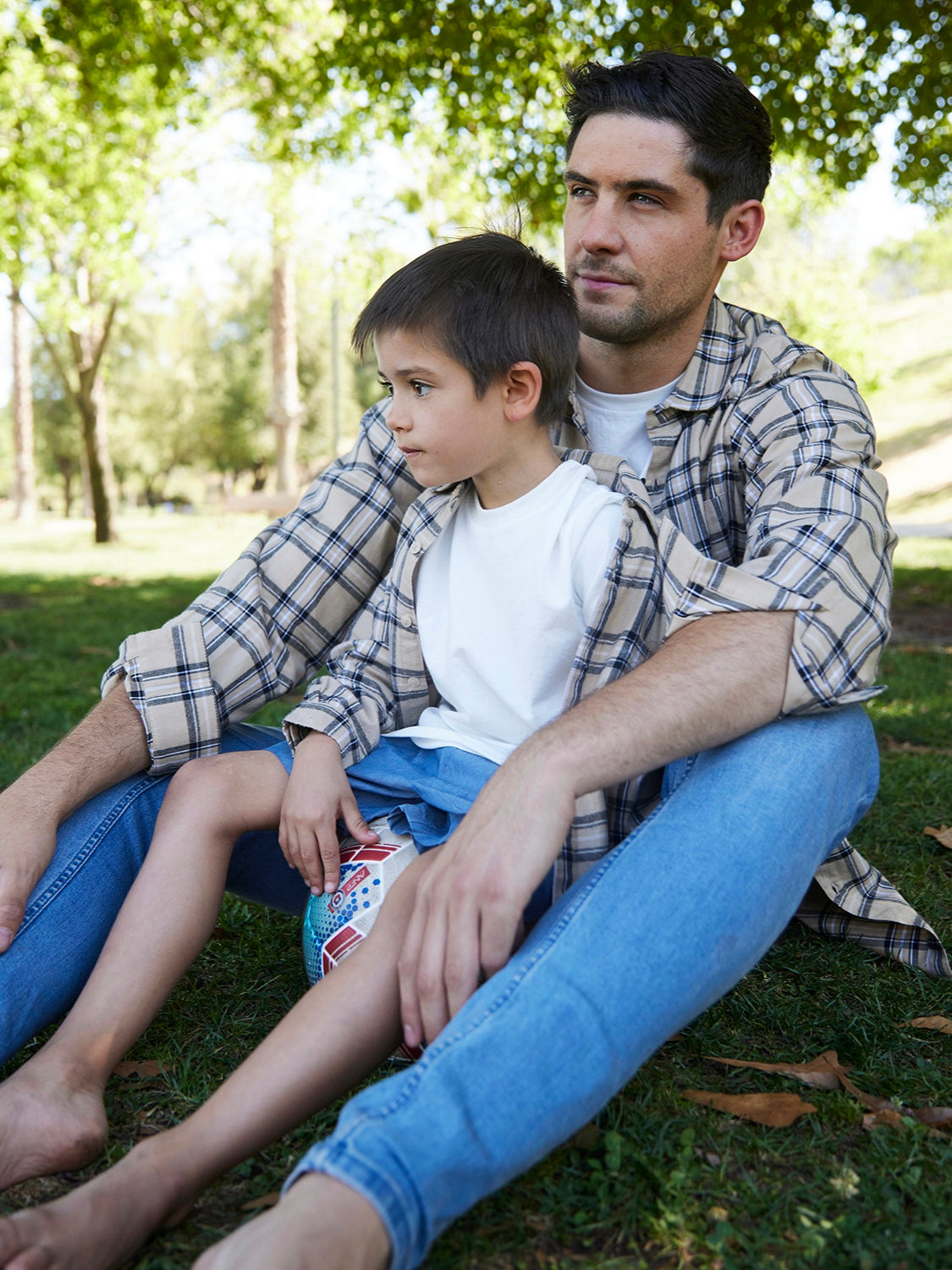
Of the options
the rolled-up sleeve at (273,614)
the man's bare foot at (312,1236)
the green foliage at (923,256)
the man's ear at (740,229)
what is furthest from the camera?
the green foliage at (923,256)

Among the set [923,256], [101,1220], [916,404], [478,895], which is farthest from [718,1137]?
[923,256]

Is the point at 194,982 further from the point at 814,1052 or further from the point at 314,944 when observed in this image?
the point at 814,1052

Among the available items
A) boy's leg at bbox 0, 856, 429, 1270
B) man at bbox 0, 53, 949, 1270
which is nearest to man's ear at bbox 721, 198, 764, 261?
man at bbox 0, 53, 949, 1270

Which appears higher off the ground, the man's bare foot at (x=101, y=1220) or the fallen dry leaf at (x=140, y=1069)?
the man's bare foot at (x=101, y=1220)

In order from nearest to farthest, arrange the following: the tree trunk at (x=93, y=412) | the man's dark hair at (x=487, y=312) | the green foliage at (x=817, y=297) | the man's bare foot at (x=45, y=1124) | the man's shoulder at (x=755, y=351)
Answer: the man's bare foot at (x=45, y=1124) → the man's dark hair at (x=487, y=312) → the man's shoulder at (x=755, y=351) → the tree trunk at (x=93, y=412) → the green foliage at (x=817, y=297)

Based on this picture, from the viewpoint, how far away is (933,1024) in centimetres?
240

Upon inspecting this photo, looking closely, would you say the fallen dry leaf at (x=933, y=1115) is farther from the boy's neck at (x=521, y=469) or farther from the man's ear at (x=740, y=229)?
the man's ear at (x=740, y=229)

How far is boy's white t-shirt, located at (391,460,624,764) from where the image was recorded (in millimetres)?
2332

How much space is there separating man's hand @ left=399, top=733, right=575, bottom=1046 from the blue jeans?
76 millimetres

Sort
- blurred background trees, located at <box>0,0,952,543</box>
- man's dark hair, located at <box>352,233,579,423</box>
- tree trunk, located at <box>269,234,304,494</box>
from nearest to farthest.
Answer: man's dark hair, located at <box>352,233,579,423</box> → blurred background trees, located at <box>0,0,952,543</box> → tree trunk, located at <box>269,234,304,494</box>

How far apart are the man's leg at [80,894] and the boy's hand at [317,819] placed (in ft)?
0.90

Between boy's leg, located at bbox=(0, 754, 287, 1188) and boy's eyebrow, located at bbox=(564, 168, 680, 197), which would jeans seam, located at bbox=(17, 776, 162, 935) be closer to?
boy's leg, located at bbox=(0, 754, 287, 1188)

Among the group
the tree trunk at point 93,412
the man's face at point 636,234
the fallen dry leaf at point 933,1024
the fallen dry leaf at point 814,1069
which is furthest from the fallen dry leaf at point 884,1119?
the tree trunk at point 93,412

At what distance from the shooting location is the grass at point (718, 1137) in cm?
168
